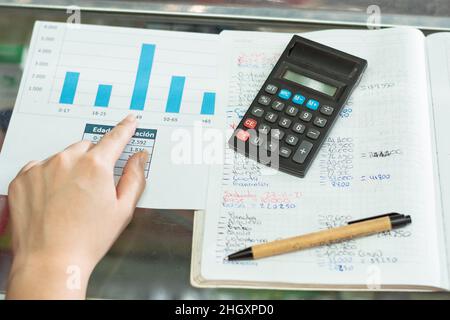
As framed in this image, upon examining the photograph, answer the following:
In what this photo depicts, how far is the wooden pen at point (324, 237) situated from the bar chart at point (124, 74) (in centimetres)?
18

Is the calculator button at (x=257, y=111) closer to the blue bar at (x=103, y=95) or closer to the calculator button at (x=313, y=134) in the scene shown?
the calculator button at (x=313, y=134)

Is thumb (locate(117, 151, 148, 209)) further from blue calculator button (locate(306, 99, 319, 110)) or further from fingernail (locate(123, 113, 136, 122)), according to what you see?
blue calculator button (locate(306, 99, 319, 110))

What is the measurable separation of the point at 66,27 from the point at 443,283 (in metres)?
0.54

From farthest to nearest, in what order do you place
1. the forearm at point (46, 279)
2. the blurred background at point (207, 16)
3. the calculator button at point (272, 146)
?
1. the blurred background at point (207, 16)
2. the calculator button at point (272, 146)
3. the forearm at point (46, 279)

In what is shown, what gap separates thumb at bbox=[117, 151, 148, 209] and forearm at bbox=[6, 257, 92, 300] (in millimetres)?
79

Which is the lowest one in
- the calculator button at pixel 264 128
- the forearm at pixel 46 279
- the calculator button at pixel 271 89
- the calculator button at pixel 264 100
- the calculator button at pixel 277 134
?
the forearm at pixel 46 279

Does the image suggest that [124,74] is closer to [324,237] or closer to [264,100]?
[264,100]

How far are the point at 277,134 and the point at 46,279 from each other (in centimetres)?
28

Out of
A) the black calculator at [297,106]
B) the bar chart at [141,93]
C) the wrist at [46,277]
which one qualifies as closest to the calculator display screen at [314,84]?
the black calculator at [297,106]

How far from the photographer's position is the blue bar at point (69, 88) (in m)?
0.64

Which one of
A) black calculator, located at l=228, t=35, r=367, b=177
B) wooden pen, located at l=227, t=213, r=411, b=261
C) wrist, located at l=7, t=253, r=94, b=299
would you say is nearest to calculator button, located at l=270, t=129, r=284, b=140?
black calculator, located at l=228, t=35, r=367, b=177

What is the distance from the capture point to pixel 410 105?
1.99 ft
